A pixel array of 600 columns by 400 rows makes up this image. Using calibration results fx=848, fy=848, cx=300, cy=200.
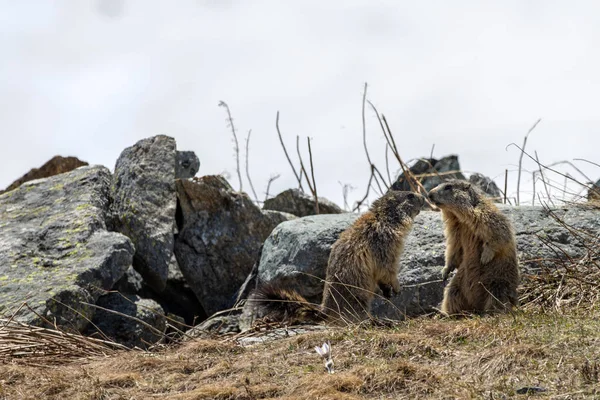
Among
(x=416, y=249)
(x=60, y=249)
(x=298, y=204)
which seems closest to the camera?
(x=416, y=249)

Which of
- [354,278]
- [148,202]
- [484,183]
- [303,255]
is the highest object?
[484,183]

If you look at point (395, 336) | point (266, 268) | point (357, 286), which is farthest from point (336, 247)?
point (395, 336)

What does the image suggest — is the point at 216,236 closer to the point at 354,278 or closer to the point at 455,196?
the point at 354,278

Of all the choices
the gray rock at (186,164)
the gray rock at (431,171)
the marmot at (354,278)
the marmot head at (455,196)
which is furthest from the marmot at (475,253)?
the gray rock at (186,164)

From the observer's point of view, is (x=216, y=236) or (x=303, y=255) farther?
(x=216, y=236)

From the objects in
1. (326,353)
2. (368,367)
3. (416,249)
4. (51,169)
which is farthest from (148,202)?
(368,367)

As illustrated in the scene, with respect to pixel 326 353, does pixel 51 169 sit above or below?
above

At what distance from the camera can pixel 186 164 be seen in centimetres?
1404

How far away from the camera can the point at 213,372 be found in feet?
22.2

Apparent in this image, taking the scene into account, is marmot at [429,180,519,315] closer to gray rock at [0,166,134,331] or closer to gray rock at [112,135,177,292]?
gray rock at [0,166,134,331]

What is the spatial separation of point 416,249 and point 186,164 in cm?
500

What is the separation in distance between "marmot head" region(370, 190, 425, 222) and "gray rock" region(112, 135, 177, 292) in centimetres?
344

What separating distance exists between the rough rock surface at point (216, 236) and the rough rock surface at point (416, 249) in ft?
4.84

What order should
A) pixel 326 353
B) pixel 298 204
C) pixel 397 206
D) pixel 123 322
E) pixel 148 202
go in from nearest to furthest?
pixel 326 353
pixel 397 206
pixel 123 322
pixel 148 202
pixel 298 204
